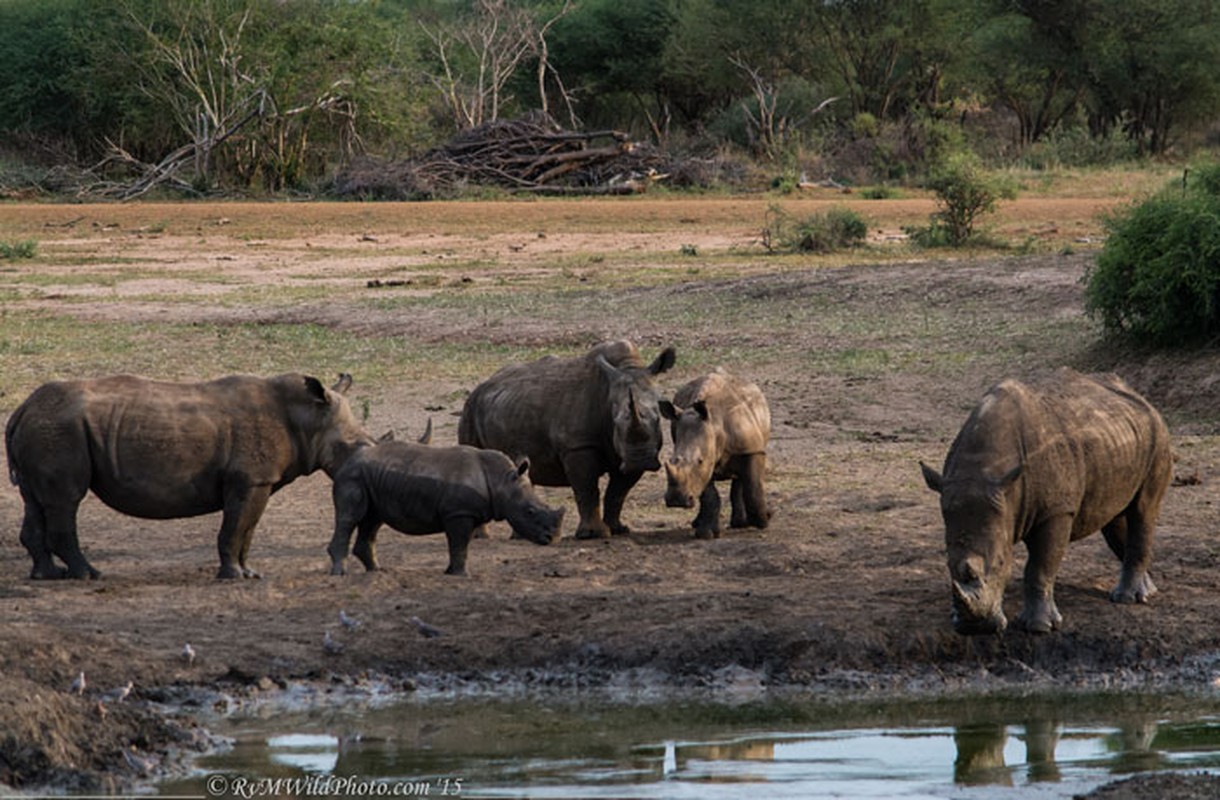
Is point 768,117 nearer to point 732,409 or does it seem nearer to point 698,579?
point 732,409

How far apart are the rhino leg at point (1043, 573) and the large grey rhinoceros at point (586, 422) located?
2.48 m

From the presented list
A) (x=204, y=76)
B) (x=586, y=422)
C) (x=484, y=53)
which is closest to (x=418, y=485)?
(x=586, y=422)

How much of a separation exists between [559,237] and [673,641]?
2196 centimetres

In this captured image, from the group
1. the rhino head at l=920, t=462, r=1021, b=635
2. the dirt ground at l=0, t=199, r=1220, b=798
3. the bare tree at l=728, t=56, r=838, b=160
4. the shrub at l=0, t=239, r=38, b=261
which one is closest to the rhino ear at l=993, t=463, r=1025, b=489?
the rhino head at l=920, t=462, r=1021, b=635

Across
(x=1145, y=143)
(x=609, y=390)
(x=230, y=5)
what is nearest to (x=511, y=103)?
(x=230, y=5)

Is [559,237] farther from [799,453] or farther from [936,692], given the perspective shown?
[936,692]

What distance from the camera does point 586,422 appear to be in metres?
10.5

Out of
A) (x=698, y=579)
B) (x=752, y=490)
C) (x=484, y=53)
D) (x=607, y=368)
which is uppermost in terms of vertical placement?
(x=484, y=53)

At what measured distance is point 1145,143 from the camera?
49844mm

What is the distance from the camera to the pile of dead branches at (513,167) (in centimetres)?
3794

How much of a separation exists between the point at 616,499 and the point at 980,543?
3.21 meters

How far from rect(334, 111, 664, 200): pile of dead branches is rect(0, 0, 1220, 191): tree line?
2.49 metres

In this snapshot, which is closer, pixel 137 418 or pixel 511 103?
pixel 137 418

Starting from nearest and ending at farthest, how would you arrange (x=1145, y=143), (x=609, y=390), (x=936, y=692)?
1. (x=936, y=692)
2. (x=609, y=390)
3. (x=1145, y=143)
